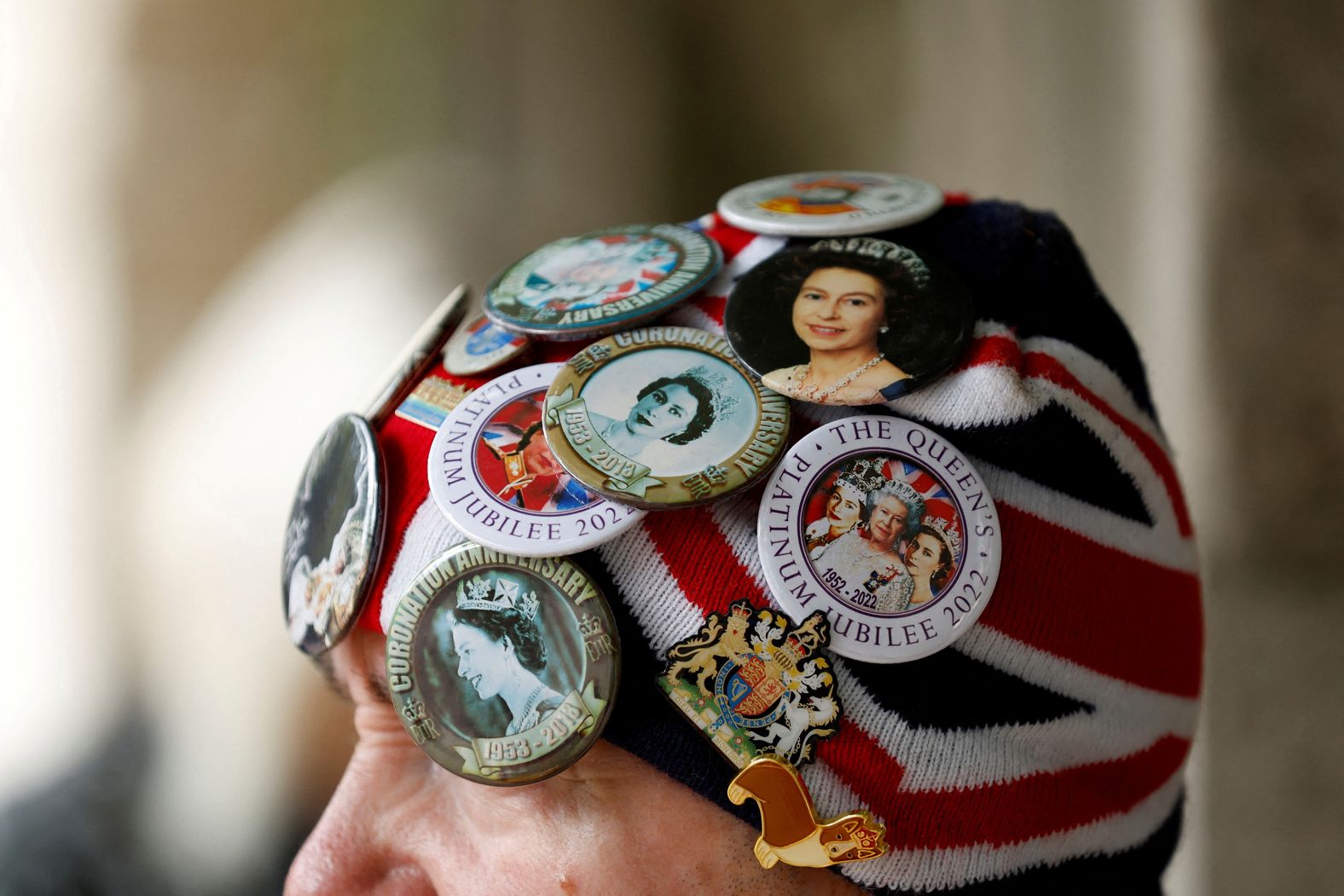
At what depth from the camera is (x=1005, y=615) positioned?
61 centimetres

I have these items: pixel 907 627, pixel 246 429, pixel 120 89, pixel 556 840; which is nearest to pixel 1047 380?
pixel 907 627

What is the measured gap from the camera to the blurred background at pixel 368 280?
1.25 meters

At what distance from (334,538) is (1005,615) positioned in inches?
17.2

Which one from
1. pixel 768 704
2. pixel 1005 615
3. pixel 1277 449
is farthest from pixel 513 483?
pixel 1277 449

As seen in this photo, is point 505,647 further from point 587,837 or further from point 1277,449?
point 1277,449

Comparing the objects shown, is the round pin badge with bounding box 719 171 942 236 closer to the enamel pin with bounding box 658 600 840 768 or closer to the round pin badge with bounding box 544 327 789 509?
the round pin badge with bounding box 544 327 789 509

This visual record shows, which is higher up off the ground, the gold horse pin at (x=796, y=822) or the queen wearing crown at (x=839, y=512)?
the queen wearing crown at (x=839, y=512)

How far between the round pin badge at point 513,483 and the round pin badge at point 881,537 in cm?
9

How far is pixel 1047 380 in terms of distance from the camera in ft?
2.13

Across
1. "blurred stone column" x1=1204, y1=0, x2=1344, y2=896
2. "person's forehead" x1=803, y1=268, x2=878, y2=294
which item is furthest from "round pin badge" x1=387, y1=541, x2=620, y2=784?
"blurred stone column" x1=1204, y1=0, x2=1344, y2=896

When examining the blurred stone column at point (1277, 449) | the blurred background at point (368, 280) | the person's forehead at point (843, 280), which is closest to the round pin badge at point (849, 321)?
the person's forehead at point (843, 280)

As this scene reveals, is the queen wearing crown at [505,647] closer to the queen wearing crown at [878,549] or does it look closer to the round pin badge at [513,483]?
the round pin badge at [513,483]

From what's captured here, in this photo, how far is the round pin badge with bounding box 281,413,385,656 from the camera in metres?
0.63

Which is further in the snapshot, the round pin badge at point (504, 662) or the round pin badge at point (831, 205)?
the round pin badge at point (831, 205)
